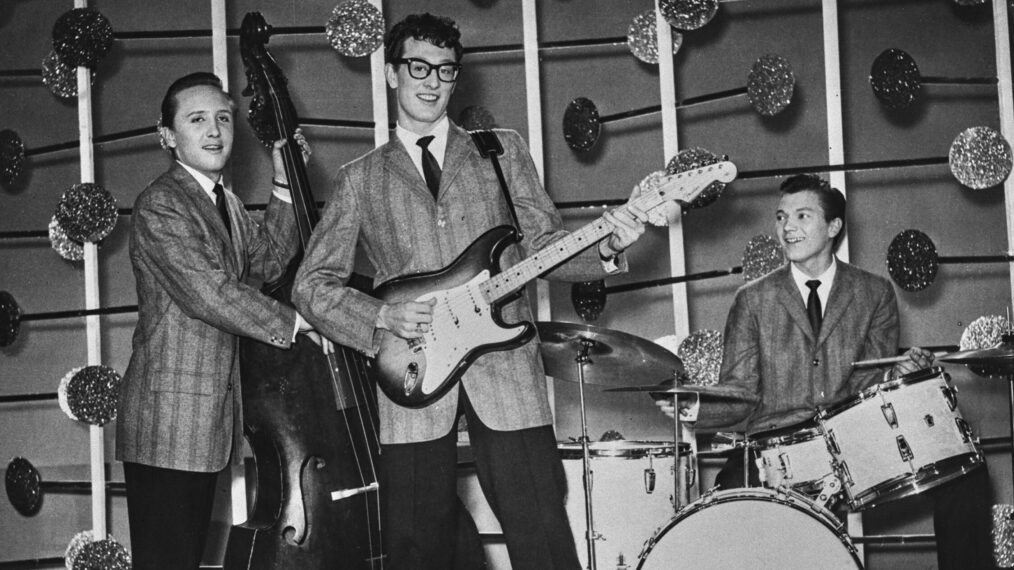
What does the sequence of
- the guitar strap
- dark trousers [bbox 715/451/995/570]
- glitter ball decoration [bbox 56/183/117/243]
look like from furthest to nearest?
glitter ball decoration [bbox 56/183/117/243] < dark trousers [bbox 715/451/995/570] < the guitar strap

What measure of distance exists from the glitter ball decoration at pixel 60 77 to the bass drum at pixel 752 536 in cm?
296

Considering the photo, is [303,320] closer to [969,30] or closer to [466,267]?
A: [466,267]

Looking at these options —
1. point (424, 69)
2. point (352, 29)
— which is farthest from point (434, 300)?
point (352, 29)

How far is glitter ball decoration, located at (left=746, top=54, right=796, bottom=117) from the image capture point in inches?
170

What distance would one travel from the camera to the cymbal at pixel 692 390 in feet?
11.4

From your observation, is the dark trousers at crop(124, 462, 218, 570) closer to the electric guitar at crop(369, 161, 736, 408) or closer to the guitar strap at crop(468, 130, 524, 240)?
the electric guitar at crop(369, 161, 736, 408)

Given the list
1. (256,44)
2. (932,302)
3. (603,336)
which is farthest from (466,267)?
(932,302)

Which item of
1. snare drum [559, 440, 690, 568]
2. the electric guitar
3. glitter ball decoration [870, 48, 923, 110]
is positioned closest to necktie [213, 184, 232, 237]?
the electric guitar

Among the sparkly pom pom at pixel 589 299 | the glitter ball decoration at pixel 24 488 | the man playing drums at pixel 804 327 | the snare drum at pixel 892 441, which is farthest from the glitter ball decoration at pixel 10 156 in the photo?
the snare drum at pixel 892 441

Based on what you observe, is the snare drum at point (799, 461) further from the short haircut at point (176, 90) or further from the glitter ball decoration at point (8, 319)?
the glitter ball decoration at point (8, 319)

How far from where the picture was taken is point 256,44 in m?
3.63

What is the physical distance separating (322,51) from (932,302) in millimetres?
2949

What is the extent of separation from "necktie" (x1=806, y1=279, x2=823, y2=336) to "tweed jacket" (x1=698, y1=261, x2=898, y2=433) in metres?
0.02

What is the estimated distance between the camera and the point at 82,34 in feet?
14.4
